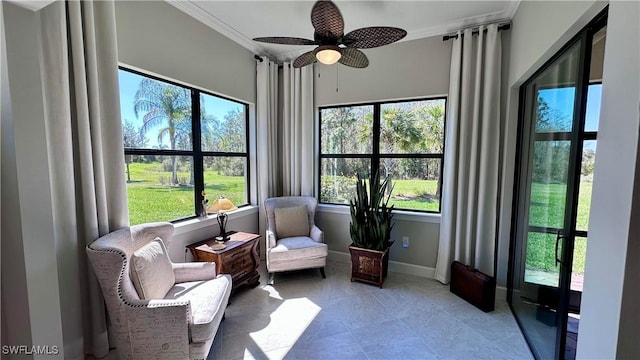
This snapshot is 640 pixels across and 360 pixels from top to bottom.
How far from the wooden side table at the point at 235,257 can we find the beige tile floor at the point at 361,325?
0.57 feet

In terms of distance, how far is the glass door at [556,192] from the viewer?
1.51m

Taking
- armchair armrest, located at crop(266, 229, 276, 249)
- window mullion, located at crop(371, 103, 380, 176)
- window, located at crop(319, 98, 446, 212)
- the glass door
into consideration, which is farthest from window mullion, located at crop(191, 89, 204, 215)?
the glass door

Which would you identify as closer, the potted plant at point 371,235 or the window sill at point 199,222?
the window sill at point 199,222

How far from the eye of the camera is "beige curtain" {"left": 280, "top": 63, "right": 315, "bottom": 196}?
3.69 m

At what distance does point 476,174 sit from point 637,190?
7.80 ft

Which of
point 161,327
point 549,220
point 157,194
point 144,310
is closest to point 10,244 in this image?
point 144,310

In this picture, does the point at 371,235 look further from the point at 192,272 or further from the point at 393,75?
the point at 393,75

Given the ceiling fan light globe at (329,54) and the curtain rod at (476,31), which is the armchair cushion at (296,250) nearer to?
the ceiling fan light globe at (329,54)

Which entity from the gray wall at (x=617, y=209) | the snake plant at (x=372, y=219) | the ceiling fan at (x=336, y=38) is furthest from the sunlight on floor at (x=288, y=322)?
the ceiling fan at (x=336, y=38)

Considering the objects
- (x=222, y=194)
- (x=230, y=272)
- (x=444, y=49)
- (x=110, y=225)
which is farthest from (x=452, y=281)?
(x=110, y=225)

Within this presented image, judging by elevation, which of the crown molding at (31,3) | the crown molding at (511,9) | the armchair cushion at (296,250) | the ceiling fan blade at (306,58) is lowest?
the armchair cushion at (296,250)

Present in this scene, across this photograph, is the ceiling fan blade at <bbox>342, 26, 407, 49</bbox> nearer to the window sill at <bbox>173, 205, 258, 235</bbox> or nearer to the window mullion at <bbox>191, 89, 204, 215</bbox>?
the window mullion at <bbox>191, 89, 204, 215</bbox>

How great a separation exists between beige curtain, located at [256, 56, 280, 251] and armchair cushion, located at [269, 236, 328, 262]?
0.75 metres

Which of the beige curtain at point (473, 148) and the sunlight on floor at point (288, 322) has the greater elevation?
the beige curtain at point (473, 148)
